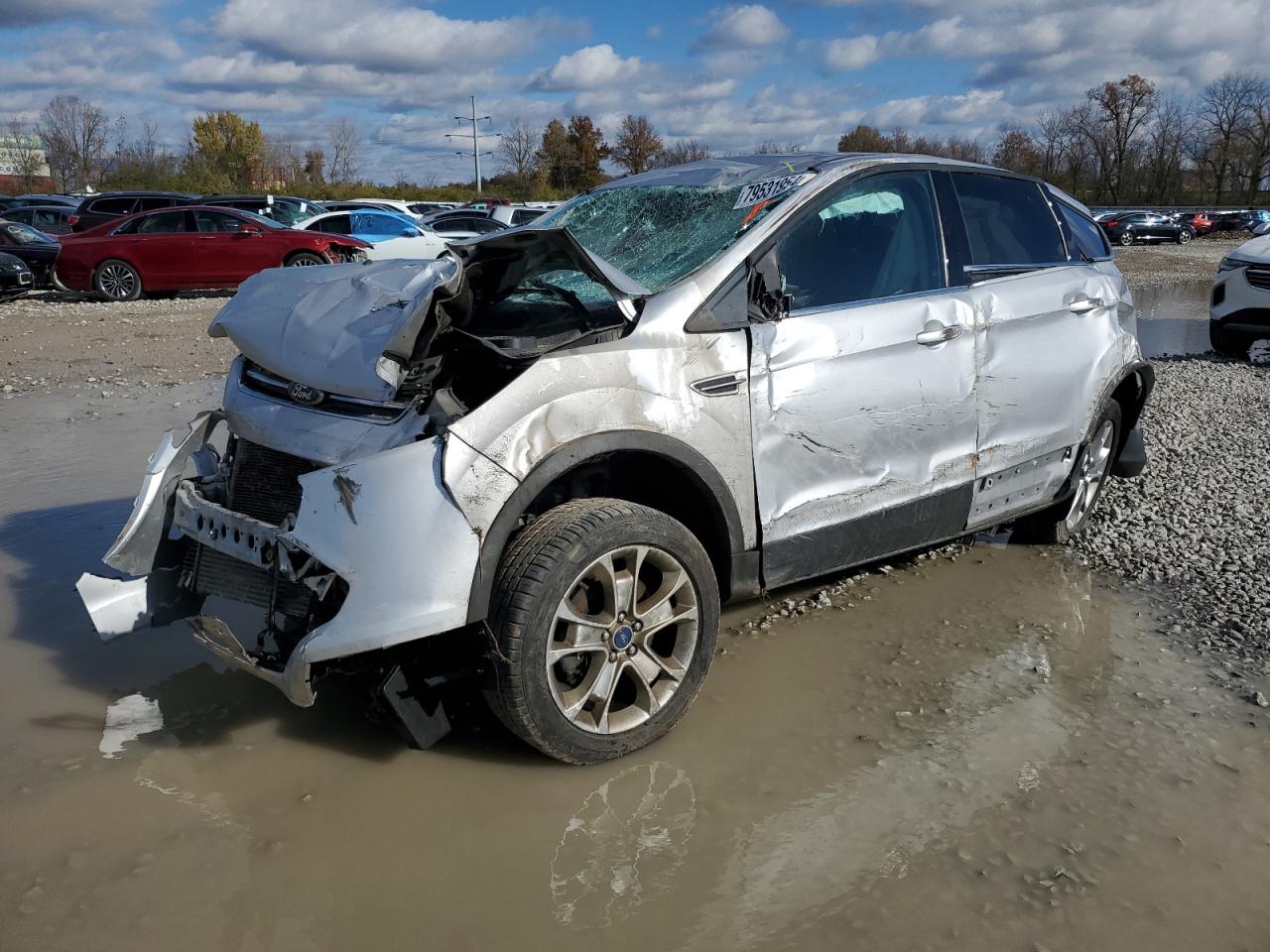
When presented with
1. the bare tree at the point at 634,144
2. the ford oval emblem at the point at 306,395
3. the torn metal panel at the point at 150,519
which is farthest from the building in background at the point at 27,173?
the ford oval emblem at the point at 306,395

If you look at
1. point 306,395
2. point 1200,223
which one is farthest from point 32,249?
point 1200,223

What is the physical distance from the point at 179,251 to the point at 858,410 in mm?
16057

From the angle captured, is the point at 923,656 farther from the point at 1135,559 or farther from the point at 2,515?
the point at 2,515

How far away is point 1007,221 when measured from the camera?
187 inches

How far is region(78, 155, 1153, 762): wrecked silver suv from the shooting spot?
9.69ft

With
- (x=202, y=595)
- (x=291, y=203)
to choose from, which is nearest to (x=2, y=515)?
(x=202, y=595)

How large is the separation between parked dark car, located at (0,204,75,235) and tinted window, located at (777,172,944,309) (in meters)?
23.8

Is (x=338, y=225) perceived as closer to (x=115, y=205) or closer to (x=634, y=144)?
(x=115, y=205)

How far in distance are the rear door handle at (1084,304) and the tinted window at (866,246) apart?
94 cm

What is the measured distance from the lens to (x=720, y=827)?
302cm

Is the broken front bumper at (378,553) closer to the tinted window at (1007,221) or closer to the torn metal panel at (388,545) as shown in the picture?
the torn metal panel at (388,545)

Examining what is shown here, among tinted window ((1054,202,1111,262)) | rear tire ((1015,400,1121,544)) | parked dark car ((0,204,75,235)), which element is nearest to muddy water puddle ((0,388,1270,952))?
rear tire ((1015,400,1121,544))

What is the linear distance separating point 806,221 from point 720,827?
7.27 feet

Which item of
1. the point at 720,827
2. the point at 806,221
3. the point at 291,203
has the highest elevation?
the point at 291,203
